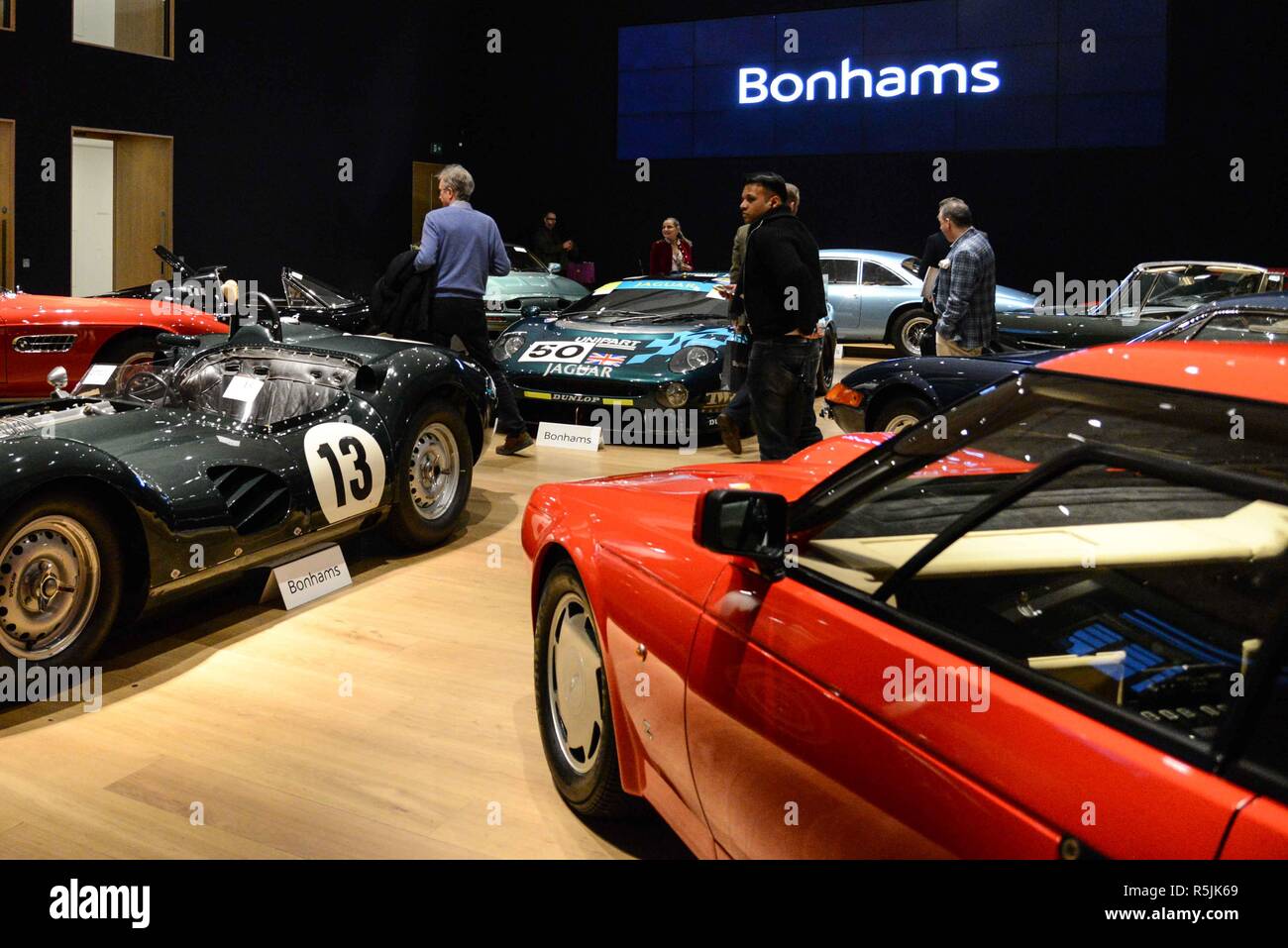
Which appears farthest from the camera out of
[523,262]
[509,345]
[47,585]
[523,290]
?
[523,262]

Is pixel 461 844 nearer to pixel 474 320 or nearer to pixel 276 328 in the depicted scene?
pixel 276 328

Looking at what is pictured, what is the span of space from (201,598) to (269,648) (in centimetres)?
60

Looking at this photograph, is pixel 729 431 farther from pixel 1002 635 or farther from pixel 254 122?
pixel 254 122

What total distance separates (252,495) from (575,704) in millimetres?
2063

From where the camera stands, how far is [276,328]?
18.7 feet

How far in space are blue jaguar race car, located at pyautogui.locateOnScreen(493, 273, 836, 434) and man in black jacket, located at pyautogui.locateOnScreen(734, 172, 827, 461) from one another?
2444 millimetres

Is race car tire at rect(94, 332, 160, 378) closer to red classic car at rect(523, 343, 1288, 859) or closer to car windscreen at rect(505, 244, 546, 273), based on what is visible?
red classic car at rect(523, 343, 1288, 859)

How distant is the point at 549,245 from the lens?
18125 millimetres

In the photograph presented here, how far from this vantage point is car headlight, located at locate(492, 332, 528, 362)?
905cm

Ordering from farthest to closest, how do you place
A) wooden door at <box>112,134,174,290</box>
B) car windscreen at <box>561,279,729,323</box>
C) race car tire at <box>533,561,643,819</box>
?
wooden door at <box>112,134,174,290</box>
car windscreen at <box>561,279,729,323</box>
race car tire at <box>533,561,643,819</box>

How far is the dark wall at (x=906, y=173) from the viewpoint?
15164 mm

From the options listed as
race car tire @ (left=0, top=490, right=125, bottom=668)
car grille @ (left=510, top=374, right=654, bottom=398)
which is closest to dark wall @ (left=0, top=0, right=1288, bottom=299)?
car grille @ (left=510, top=374, right=654, bottom=398)
